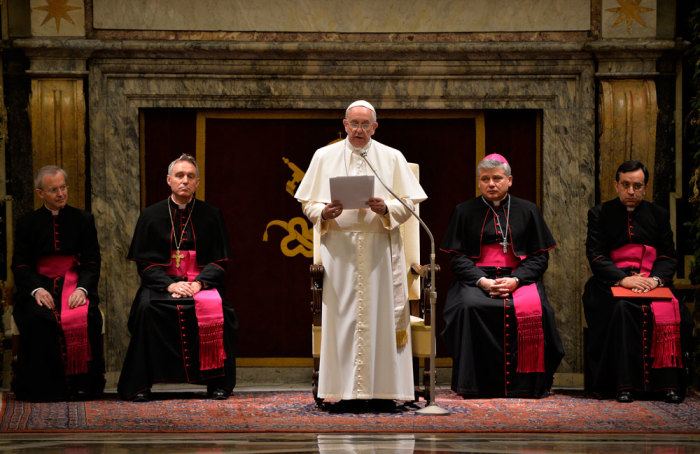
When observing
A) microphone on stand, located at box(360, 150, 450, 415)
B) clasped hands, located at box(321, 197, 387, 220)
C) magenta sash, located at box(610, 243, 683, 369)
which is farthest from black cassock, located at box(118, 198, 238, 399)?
magenta sash, located at box(610, 243, 683, 369)

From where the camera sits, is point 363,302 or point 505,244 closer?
point 363,302

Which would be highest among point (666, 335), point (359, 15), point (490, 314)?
point (359, 15)

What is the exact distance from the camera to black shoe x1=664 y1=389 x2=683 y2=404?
6.45m

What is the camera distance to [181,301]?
659cm

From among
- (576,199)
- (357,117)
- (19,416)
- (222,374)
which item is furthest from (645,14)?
(19,416)

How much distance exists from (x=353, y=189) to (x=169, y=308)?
4.72ft

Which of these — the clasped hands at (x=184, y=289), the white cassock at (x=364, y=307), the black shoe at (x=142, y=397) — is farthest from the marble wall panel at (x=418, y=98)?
the white cassock at (x=364, y=307)

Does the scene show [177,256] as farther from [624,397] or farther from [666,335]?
[666,335]

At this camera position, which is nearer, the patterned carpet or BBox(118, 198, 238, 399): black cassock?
the patterned carpet

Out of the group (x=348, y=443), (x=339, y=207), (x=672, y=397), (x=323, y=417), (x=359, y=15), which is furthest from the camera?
(x=359, y=15)

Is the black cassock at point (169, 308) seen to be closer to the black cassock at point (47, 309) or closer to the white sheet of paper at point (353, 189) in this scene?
the black cassock at point (47, 309)

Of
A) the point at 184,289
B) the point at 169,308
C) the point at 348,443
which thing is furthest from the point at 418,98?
the point at 348,443

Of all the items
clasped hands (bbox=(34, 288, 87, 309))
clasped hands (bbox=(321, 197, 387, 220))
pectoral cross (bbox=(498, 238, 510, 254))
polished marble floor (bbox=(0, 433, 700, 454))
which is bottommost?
polished marble floor (bbox=(0, 433, 700, 454))

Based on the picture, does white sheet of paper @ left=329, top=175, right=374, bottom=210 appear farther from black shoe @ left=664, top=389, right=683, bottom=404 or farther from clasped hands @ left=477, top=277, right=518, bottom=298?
black shoe @ left=664, top=389, right=683, bottom=404
